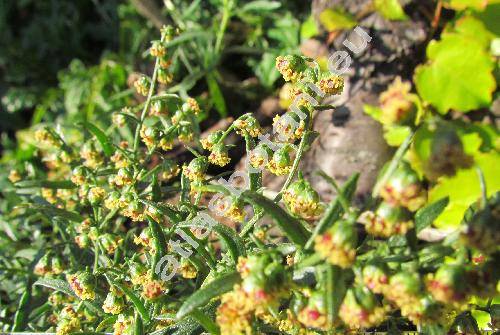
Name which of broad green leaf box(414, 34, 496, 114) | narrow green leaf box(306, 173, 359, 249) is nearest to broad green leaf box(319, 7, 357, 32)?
broad green leaf box(414, 34, 496, 114)

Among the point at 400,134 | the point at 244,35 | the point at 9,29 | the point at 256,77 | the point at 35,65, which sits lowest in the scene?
the point at 400,134

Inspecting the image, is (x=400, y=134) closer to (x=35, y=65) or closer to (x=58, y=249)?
(x=58, y=249)

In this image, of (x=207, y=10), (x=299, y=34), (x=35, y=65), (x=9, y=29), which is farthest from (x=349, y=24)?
(x=9, y=29)

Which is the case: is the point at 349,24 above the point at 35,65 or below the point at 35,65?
below

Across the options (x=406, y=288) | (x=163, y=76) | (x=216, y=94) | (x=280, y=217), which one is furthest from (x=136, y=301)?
(x=216, y=94)

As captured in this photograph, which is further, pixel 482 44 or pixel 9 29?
pixel 9 29

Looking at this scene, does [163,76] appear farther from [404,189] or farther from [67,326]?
[404,189]

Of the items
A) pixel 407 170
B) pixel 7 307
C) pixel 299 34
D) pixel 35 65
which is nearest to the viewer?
pixel 407 170
